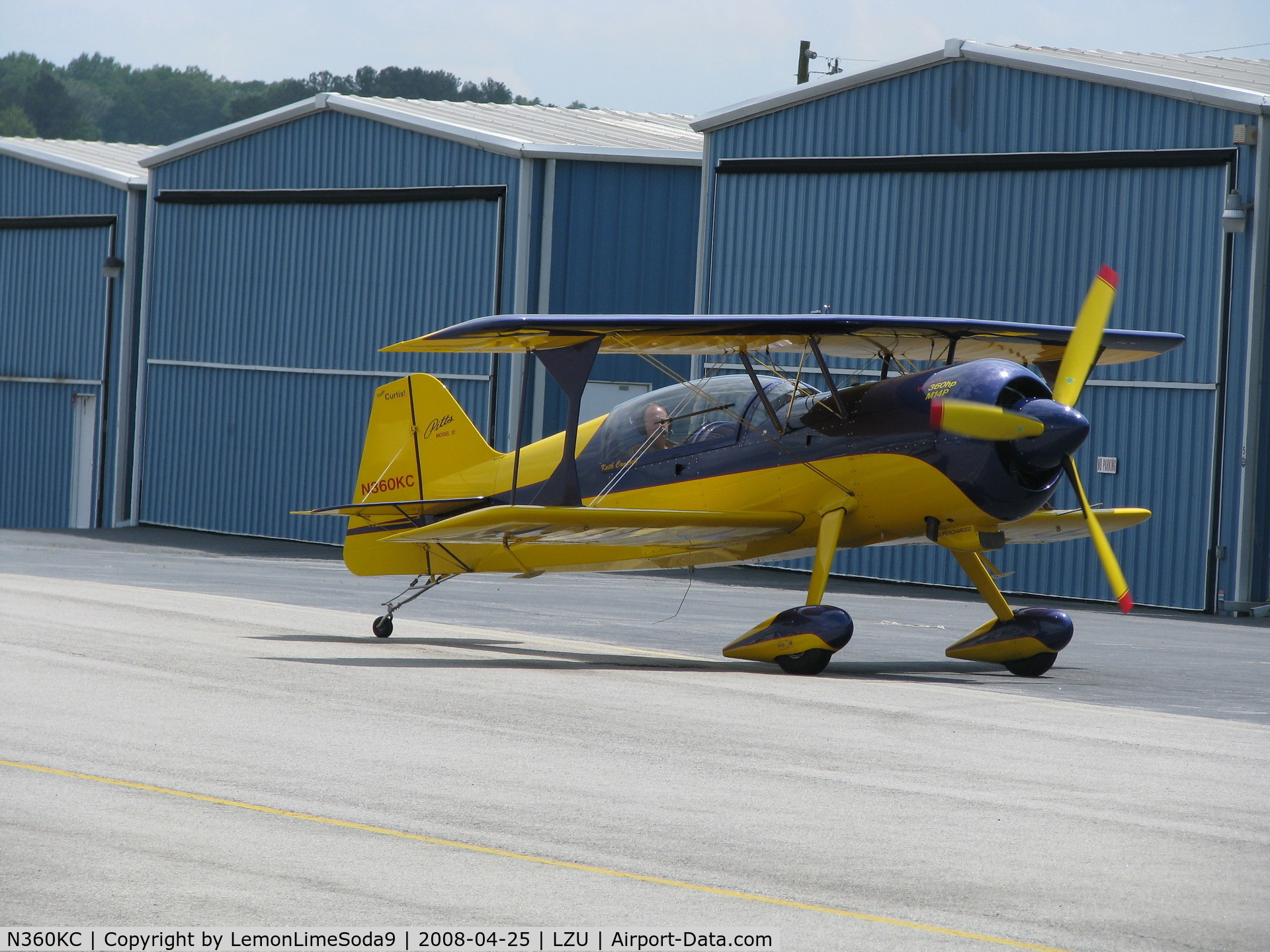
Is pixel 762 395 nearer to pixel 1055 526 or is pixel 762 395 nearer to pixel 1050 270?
pixel 1055 526

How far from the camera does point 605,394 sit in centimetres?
2833

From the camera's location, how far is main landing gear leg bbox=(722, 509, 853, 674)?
11.8 metres

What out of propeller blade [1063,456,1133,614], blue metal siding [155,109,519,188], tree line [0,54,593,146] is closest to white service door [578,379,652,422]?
blue metal siding [155,109,519,188]

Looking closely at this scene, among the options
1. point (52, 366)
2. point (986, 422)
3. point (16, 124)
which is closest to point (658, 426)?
point (986, 422)

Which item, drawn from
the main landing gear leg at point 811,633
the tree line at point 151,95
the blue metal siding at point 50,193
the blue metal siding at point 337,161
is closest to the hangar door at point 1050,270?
the blue metal siding at point 337,161

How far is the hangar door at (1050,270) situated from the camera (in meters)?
21.9

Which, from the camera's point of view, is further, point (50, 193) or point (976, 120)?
point (50, 193)

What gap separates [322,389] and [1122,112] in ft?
52.3

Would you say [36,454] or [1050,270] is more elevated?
[1050,270]

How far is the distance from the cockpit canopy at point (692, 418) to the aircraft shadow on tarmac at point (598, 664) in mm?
1866

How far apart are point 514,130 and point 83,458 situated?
1277 centimetres

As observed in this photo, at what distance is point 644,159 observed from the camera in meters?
28.2

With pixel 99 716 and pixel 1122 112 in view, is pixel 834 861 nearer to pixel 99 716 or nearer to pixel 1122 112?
pixel 99 716

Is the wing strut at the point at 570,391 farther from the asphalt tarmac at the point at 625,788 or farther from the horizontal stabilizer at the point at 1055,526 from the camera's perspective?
the horizontal stabilizer at the point at 1055,526
